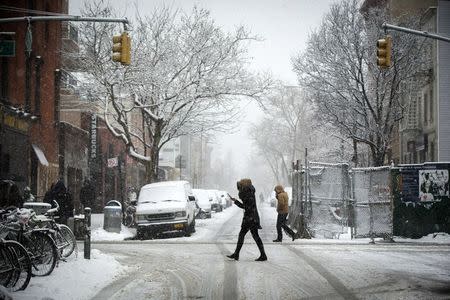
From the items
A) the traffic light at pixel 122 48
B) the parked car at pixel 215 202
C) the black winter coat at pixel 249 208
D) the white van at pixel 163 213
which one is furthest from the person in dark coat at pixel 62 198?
the parked car at pixel 215 202

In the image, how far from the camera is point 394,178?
1909cm

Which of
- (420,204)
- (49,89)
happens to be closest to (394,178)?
(420,204)

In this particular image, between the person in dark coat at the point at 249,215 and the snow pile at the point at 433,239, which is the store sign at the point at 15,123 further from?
the snow pile at the point at 433,239

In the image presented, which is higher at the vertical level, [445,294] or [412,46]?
[412,46]

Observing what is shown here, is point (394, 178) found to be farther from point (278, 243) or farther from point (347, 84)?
point (347, 84)

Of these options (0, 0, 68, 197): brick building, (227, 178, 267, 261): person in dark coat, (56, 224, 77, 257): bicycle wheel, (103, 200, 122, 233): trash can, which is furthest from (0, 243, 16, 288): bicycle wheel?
(0, 0, 68, 197): brick building

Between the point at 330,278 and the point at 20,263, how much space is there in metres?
5.19

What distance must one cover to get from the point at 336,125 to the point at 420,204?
44.8ft

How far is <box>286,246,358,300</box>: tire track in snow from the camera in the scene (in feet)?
30.5

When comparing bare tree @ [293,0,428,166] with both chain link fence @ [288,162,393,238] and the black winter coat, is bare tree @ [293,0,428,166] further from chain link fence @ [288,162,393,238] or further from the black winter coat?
the black winter coat

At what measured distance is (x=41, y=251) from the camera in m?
10.5

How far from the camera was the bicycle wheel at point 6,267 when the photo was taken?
8.91 metres

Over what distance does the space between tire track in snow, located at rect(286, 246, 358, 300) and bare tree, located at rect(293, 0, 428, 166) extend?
17493mm

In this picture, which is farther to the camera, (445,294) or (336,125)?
(336,125)
